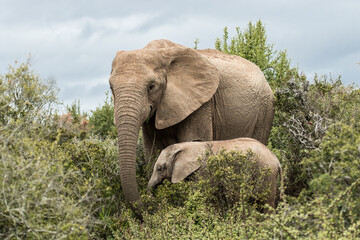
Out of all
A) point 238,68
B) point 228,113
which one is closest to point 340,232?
point 228,113

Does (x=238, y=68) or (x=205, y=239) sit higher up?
(x=238, y=68)

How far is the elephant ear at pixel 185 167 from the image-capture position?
30.1 ft

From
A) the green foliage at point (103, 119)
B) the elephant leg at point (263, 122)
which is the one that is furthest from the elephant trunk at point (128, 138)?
the green foliage at point (103, 119)

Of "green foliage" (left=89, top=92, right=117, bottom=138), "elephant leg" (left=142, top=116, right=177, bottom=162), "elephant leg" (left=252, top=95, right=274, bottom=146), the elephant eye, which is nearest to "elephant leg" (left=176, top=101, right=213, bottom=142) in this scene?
"elephant leg" (left=142, top=116, right=177, bottom=162)

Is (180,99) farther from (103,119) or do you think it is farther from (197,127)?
(103,119)

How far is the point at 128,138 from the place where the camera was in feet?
30.8

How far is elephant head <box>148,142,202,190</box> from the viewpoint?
9188 millimetres

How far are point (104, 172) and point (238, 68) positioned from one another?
11.5 feet

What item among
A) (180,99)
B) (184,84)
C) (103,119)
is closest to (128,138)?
(180,99)

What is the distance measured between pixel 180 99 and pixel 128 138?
149 centimetres

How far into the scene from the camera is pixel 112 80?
32.3 ft

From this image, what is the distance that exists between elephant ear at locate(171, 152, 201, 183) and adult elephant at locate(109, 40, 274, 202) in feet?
2.25

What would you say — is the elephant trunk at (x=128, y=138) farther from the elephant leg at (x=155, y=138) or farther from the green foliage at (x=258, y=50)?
the green foliage at (x=258, y=50)

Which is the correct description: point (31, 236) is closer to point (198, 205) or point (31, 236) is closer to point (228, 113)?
point (198, 205)
